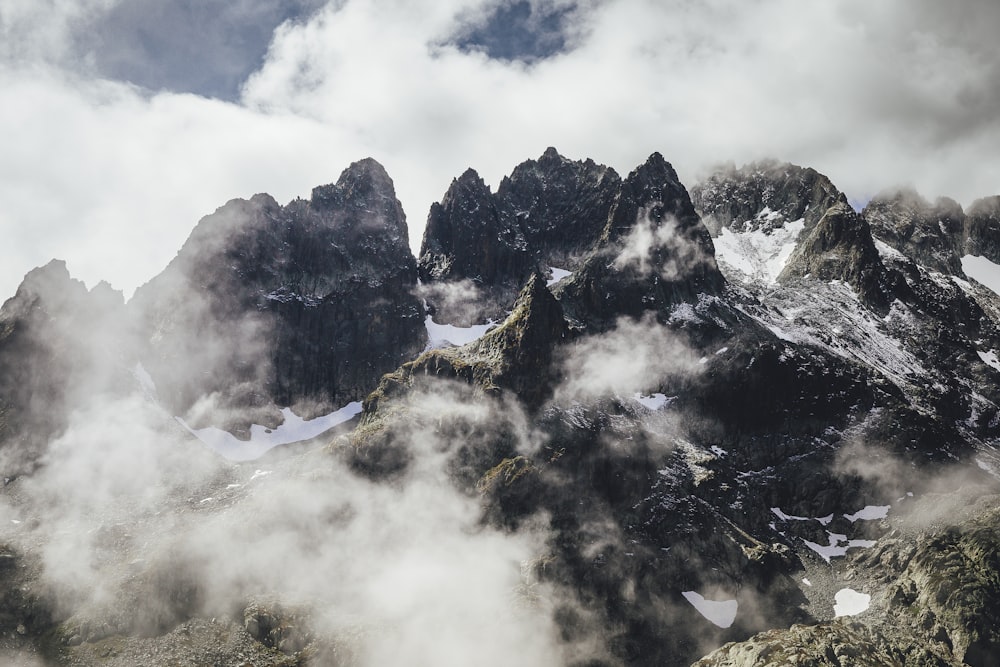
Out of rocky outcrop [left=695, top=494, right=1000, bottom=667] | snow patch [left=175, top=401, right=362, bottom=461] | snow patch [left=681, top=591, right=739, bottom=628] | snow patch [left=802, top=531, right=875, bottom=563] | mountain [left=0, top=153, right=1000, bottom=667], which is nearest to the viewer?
rocky outcrop [left=695, top=494, right=1000, bottom=667]

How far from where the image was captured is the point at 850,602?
141 meters

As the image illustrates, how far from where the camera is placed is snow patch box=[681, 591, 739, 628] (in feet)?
457

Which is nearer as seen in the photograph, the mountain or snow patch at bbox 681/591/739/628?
the mountain

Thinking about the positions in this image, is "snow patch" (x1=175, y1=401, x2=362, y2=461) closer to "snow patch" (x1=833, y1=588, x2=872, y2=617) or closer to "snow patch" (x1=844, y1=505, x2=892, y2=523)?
"snow patch" (x1=833, y1=588, x2=872, y2=617)

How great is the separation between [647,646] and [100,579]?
9920 cm

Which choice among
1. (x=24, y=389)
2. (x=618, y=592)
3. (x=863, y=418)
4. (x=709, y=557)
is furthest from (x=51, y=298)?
(x=863, y=418)

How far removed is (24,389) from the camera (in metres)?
185

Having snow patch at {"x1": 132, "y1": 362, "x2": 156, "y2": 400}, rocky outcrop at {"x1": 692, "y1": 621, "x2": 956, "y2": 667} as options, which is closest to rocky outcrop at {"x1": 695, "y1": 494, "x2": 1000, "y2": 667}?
rocky outcrop at {"x1": 692, "y1": 621, "x2": 956, "y2": 667}

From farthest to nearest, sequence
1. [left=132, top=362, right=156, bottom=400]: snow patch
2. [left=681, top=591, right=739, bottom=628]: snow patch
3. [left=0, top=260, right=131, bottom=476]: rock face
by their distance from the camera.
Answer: [left=132, top=362, right=156, bottom=400]: snow patch, [left=0, top=260, right=131, bottom=476]: rock face, [left=681, top=591, right=739, bottom=628]: snow patch

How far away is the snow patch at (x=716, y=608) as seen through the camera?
457 ft

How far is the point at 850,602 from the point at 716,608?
80.6 ft

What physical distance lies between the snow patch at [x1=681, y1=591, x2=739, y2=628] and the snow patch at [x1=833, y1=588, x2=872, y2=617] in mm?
18190

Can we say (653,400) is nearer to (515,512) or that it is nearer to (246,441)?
(515,512)

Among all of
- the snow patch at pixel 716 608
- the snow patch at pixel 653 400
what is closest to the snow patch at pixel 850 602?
the snow patch at pixel 716 608
